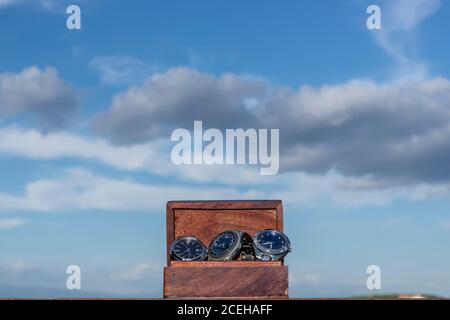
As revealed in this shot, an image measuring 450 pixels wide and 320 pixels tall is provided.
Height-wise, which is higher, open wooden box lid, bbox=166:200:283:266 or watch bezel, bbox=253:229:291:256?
open wooden box lid, bbox=166:200:283:266

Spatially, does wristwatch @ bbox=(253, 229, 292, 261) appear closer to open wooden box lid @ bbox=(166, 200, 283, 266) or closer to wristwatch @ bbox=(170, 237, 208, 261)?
open wooden box lid @ bbox=(166, 200, 283, 266)

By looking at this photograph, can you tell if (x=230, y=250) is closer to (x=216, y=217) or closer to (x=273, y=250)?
(x=273, y=250)

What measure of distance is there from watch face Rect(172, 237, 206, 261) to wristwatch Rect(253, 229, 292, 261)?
1.09 meters

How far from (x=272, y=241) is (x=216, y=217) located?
1620mm

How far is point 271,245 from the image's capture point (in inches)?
560

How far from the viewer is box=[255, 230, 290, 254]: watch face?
1415cm

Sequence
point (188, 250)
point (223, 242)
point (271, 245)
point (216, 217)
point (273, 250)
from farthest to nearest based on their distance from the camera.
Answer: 1. point (216, 217)
2. point (188, 250)
3. point (223, 242)
4. point (271, 245)
5. point (273, 250)

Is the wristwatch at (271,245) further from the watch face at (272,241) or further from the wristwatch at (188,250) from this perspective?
the wristwatch at (188,250)

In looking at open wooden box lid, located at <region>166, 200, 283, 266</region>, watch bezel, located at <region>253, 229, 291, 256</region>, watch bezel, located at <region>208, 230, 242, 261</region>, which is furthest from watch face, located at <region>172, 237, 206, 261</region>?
watch bezel, located at <region>253, 229, 291, 256</region>

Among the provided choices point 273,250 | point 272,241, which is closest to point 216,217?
point 272,241

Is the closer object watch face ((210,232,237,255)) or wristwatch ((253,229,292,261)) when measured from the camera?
wristwatch ((253,229,292,261))
